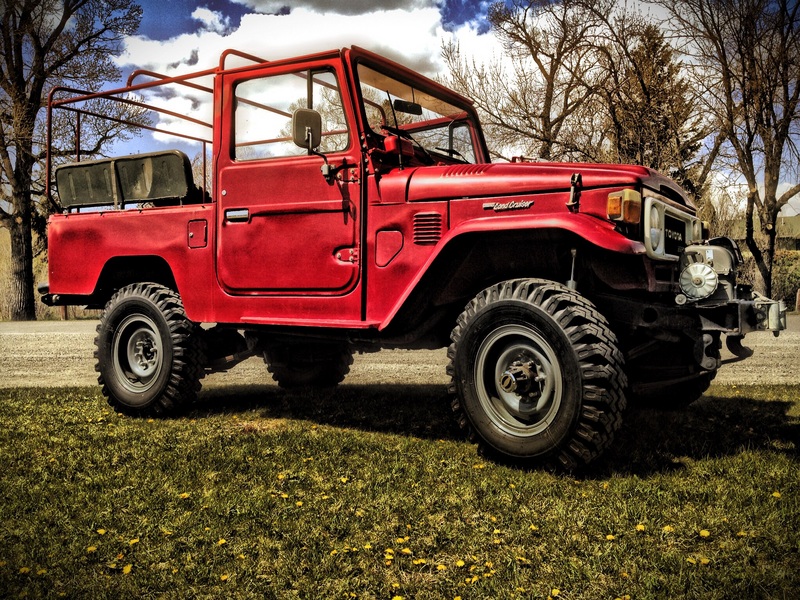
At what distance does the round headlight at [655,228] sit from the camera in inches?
168

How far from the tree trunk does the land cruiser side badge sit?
19393mm

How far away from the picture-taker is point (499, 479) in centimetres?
420

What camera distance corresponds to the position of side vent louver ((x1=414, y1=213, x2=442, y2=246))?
4.67 meters

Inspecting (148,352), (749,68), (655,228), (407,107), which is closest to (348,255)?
(407,107)

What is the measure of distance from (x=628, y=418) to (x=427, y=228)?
2.35m

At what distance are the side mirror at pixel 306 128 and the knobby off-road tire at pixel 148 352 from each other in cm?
193

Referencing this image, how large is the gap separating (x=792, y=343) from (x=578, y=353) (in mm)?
8755

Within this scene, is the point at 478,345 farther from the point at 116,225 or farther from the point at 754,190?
the point at 754,190

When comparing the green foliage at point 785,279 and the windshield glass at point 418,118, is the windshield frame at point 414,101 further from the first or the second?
the green foliage at point 785,279

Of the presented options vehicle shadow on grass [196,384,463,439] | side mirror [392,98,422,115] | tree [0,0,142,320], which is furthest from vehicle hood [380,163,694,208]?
tree [0,0,142,320]

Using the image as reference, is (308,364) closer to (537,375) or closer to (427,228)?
(427,228)

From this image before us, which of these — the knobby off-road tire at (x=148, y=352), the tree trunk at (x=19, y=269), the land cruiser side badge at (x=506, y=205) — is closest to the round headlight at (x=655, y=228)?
the land cruiser side badge at (x=506, y=205)

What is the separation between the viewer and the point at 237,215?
5559mm

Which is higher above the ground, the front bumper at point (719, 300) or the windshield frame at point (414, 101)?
the windshield frame at point (414, 101)
